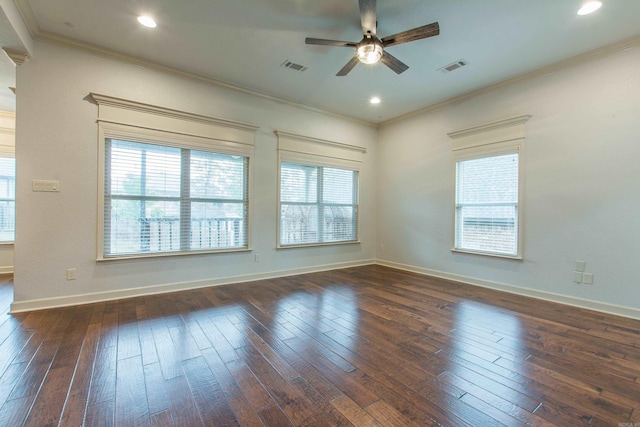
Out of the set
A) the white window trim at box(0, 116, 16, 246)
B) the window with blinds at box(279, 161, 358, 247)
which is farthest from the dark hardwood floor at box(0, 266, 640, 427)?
the white window trim at box(0, 116, 16, 246)

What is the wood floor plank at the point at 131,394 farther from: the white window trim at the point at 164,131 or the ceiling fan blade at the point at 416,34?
the ceiling fan blade at the point at 416,34

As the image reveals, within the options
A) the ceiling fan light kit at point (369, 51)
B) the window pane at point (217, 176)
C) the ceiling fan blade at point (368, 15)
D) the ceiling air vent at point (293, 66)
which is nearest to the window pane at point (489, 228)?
the ceiling fan light kit at point (369, 51)

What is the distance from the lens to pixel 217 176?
424 cm

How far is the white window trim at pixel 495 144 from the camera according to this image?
12.9 ft

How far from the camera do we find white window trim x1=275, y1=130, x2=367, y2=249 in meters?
4.81

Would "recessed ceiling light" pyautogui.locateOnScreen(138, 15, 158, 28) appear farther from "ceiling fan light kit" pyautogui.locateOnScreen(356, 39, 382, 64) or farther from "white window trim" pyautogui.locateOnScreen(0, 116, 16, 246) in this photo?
"white window trim" pyautogui.locateOnScreen(0, 116, 16, 246)

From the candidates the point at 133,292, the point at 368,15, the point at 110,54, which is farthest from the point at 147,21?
the point at 133,292

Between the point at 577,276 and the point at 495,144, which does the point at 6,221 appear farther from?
the point at 577,276

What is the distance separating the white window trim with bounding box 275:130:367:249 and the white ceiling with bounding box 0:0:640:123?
1.05 metres

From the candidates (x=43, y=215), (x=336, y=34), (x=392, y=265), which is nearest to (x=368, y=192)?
(x=392, y=265)

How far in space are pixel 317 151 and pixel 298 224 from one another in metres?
1.45

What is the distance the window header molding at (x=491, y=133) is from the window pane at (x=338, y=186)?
2.05 meters

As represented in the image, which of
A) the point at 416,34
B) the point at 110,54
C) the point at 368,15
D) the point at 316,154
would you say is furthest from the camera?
the point at 316,154

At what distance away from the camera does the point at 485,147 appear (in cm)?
433
